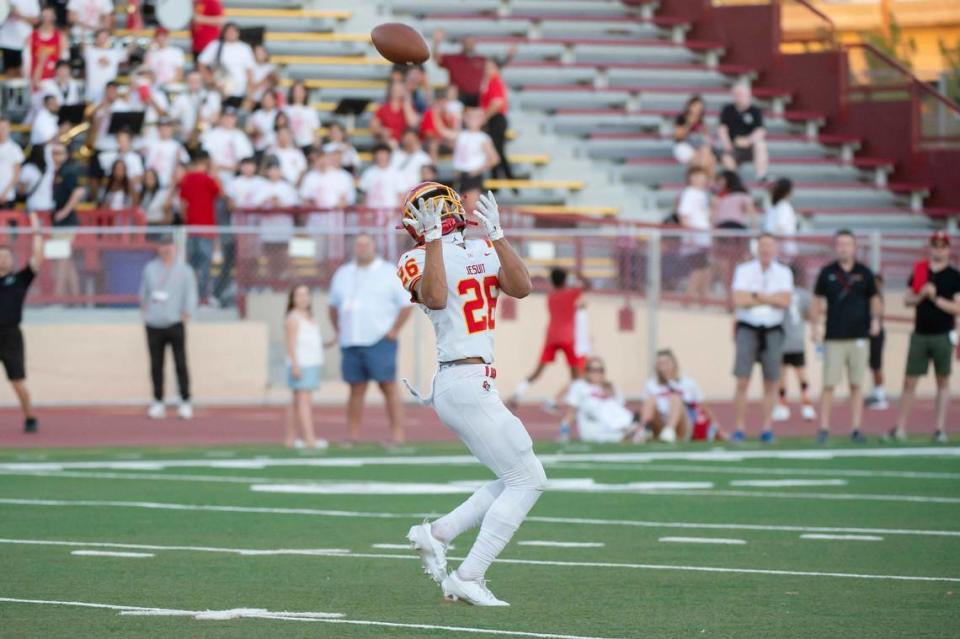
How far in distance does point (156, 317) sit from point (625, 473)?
6.75 metres

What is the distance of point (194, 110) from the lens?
26.2 meters

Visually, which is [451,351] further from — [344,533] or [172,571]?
[344,533]

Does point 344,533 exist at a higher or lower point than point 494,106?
lower

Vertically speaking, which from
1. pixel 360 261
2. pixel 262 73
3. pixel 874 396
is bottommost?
pixel 874 396

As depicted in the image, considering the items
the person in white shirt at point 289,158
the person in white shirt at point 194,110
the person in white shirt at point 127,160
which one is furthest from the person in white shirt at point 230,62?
the person in white shirt at point 127,160

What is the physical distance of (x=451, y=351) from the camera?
9000 mm

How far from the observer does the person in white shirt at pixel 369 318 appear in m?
18.3

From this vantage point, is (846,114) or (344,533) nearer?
(344,533)

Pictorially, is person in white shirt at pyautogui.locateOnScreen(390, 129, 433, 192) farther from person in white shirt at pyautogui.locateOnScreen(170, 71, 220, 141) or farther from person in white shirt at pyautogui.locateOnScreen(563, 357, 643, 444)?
person in white shirt at pyautogui.locateOnScreen(563, 357, 643, 444)

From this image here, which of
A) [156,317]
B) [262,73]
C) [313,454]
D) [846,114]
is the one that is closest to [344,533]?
[313,454]

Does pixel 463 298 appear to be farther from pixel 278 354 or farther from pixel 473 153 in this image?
pixel 473 153

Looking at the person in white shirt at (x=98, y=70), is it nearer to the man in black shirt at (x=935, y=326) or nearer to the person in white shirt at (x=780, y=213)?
the person in white shirt at (x=780, y=213)

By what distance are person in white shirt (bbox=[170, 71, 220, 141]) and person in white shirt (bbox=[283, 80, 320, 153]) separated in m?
1.05

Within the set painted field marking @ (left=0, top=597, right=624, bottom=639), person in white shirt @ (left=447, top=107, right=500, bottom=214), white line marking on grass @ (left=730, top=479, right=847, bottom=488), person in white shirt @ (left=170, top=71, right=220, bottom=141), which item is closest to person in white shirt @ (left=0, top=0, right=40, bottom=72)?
person in white shirt @ (left=170, top=71, right=220, bottom=141)
